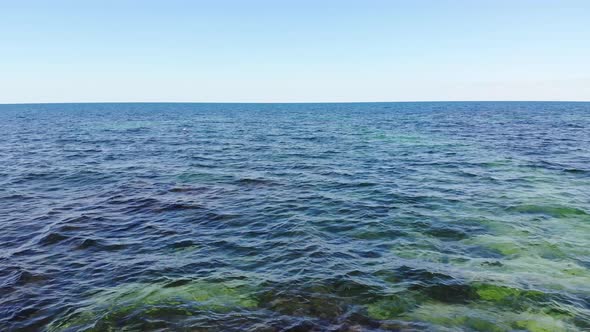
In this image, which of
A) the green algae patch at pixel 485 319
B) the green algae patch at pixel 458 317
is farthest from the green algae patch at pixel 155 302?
the green algae patch at pixel 485 319

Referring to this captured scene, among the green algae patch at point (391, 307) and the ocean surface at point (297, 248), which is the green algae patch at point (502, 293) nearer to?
the ocean surface at point (297, 248)

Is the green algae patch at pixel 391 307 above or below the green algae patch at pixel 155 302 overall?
above

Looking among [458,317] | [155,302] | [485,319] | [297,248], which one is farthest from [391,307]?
[155,302]

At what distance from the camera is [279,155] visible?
125 ft

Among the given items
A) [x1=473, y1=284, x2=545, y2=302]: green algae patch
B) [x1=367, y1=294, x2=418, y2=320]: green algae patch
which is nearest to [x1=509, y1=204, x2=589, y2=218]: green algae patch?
[x1=473, y1=284, x2=545, y2=302]: green algae patch

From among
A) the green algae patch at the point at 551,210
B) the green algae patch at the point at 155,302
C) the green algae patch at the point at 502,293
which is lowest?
the green algae patch at the point at 155,302

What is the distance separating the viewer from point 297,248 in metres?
15.0

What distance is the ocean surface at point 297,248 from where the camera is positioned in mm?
10375

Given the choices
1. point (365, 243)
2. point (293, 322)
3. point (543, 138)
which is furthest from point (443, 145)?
point (293, 322)

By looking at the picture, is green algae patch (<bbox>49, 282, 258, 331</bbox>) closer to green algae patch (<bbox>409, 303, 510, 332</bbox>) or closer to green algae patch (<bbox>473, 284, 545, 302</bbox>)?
green algae patch (<bbox>409, 303, 510, 332</bbox>)

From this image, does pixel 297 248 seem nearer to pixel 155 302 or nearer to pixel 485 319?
pixel 155 302

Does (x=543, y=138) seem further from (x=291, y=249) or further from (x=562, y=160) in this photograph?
(x=291, y=249)

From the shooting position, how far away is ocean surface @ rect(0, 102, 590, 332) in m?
10.4

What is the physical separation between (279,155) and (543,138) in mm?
36125
